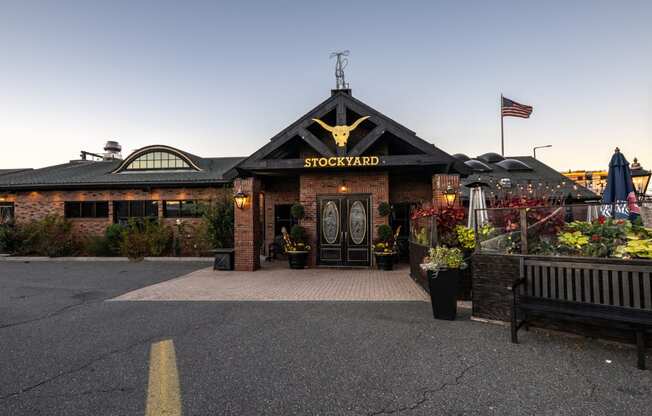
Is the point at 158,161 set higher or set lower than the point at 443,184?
higher

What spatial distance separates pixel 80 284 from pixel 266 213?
22.0 feet

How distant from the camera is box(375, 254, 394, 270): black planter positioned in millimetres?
9797

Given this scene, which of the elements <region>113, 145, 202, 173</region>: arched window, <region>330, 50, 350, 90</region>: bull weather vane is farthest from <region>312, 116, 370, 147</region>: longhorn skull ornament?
<region>113, 145, 202, 173</region>: arched window

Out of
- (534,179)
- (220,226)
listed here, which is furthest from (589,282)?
(534,179)

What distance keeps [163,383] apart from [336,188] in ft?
27.5

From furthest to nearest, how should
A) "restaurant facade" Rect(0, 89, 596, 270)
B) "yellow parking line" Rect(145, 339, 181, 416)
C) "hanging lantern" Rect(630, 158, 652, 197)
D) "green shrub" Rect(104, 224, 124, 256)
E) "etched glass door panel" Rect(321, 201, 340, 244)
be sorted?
"green shrub" Rect(104, 224, 124, 256)
"etched glass door panel" Rect(321, 201, 340, 244)
"restaurant facade" Rect(0, 89, 596, 270)
"hanging lantern" Rect(630, 158, 652, 197)
"yellow parking line" Rect(145, 339, 181, 416)

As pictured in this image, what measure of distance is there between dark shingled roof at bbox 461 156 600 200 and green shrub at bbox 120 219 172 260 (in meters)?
14.0

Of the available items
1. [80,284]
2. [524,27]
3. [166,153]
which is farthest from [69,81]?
[524,27]

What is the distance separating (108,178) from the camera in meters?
15.7

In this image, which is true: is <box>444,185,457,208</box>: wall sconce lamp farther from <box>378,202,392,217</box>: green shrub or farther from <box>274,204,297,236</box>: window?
<box>274,204,297,236</box>: window

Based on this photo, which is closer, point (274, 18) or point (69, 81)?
point (274, 18)

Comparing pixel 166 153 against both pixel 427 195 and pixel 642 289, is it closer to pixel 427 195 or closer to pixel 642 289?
pixel 427 195

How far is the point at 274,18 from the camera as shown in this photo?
12.8 meters

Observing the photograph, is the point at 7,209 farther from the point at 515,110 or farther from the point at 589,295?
the point at 515,110
